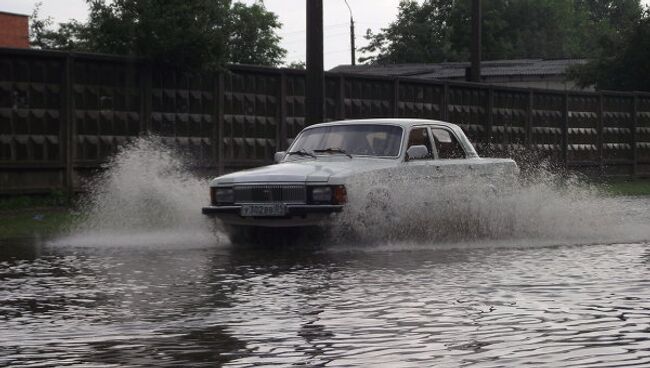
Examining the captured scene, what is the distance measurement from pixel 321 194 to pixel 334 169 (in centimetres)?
42

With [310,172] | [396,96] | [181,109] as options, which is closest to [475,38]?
[396,96]

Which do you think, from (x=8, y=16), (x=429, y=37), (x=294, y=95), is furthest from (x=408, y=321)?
(x=429, y=37)

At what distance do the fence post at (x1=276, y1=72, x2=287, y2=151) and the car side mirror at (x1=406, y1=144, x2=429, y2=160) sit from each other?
952 centimetres

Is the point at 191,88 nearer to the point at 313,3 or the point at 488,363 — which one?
the point at 313,3

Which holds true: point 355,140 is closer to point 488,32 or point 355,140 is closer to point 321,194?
point 321,194

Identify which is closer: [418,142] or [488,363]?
[488,363]

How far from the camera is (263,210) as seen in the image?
14180 mm

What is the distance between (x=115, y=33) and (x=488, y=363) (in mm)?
16415

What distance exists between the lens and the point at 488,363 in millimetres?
6785

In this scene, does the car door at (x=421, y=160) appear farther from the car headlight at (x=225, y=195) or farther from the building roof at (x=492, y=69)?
Answer: the building roof at (x=492, y=69)

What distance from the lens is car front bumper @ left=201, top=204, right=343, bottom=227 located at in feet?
45.6

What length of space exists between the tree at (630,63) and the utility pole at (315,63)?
28551 mm

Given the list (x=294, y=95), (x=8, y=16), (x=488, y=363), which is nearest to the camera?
(x=488, y=363)

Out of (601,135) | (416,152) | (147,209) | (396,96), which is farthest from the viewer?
(601,135)
